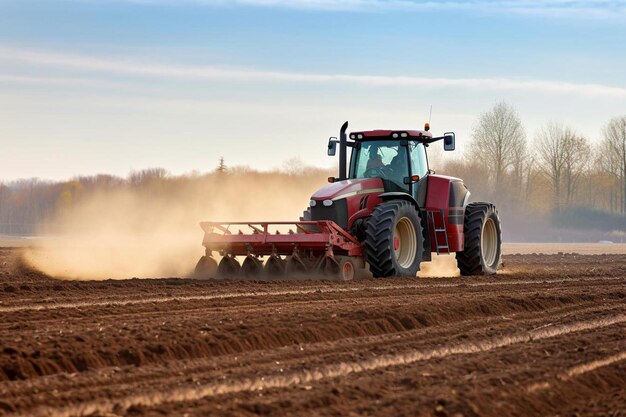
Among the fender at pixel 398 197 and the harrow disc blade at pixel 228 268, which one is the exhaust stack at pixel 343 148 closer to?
the fender at pixel 398 197

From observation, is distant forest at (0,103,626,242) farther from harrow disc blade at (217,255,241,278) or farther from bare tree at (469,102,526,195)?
harrow disc blade at (217,255,241,278)

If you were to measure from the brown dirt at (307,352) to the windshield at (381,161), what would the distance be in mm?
4156

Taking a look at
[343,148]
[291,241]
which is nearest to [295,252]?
[291,241]

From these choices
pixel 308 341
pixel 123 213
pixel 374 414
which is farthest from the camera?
pixel 123 213

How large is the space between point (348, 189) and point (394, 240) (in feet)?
4.04

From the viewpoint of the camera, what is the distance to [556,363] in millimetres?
8375

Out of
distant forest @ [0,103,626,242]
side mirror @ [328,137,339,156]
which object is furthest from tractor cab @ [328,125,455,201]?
distant forest @ [0,103,626,242]

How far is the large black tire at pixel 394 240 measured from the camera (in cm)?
1703

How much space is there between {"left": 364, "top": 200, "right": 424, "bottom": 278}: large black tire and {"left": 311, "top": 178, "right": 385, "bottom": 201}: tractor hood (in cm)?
63

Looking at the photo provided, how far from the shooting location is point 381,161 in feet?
61.1

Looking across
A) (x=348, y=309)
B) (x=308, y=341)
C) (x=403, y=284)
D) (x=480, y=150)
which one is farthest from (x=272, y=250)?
(x=480, y=150)

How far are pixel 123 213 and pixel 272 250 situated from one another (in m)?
9.75

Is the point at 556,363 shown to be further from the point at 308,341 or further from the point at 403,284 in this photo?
the point at 403,284

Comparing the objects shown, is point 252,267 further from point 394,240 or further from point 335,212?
point 394,240
